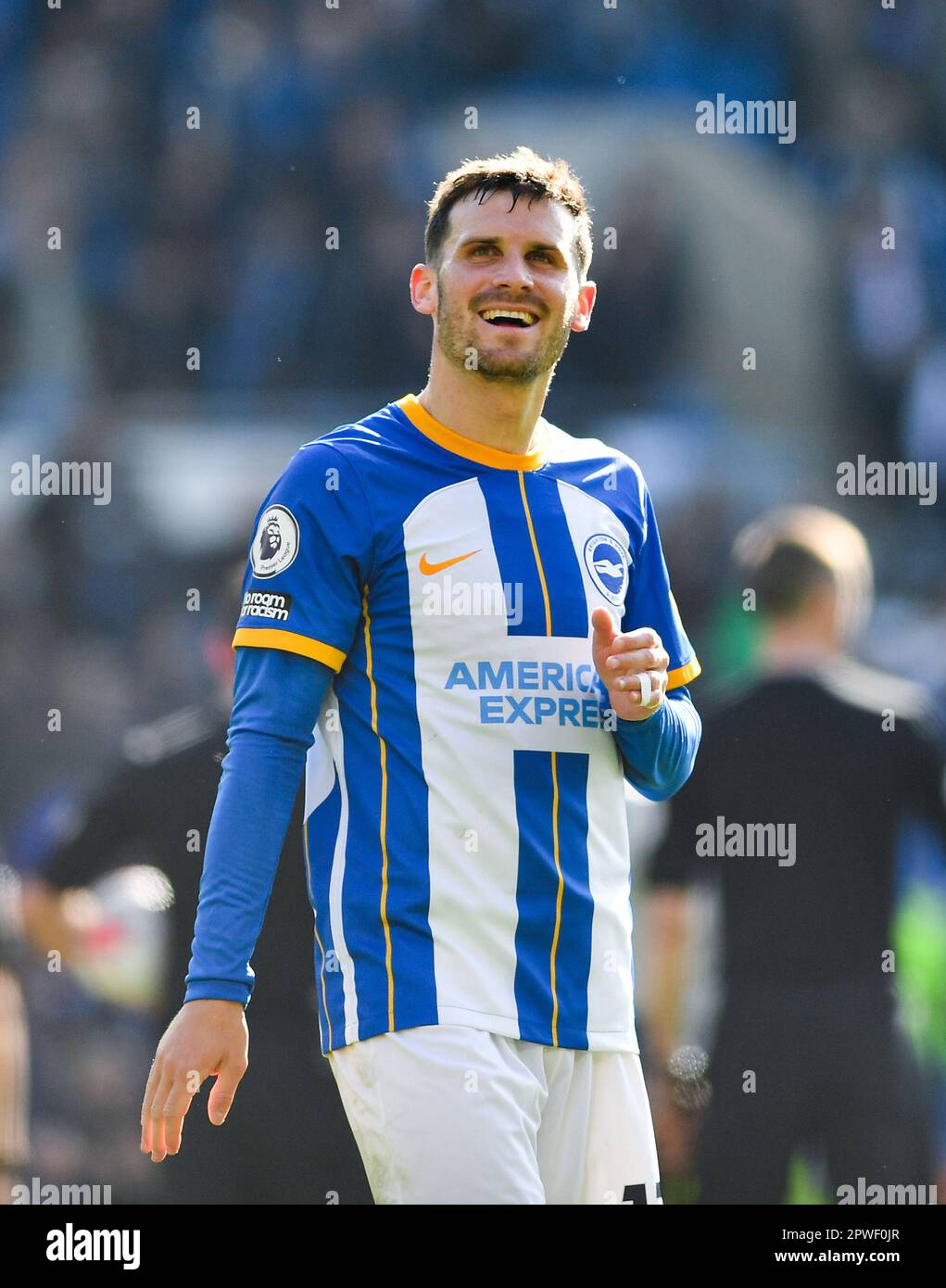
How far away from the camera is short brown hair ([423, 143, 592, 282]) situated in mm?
2607

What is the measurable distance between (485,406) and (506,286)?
0.57 ft

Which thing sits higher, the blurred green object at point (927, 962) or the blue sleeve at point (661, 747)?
the blue sleeve at point (661, 747)

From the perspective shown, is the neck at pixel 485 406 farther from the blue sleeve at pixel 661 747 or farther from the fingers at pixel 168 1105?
the fingers at pixel 168 1105

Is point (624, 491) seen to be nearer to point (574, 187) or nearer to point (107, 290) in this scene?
point (574, 187)

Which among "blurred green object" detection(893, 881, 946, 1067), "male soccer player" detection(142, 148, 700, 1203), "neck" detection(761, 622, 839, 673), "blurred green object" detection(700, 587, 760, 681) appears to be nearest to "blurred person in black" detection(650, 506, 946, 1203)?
"neck" detection(761, 622, 839, 673)

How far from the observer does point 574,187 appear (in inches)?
105

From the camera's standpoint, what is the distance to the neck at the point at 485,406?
2.58m

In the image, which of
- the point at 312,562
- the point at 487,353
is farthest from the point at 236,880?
the point at 487,353

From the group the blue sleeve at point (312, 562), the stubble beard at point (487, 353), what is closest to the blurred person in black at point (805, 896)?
the stubble beard at point (487, 353)

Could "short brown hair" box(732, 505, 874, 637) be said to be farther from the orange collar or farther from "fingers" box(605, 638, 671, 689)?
"fingers" box(605, 638, 671, 689)

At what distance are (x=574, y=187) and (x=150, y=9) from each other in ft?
16.1

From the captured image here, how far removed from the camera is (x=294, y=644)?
238 cm

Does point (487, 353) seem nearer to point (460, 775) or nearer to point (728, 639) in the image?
point (460, 775)

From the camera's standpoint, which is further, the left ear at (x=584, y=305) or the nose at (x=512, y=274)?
the left ear at (x=584, y=305)
